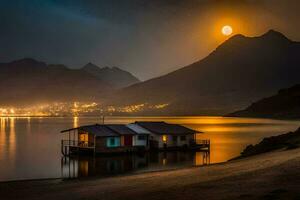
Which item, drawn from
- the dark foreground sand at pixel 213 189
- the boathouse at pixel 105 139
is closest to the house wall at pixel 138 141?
the boathouse at pixel 105 139

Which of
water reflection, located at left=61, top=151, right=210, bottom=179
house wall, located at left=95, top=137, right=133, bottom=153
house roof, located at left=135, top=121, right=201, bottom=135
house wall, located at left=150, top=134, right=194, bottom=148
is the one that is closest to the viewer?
water reflection, located at left=61, top=151, right=210, bottom=179

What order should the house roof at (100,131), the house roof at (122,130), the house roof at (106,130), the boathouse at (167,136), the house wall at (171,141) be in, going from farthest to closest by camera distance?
the house wall at (171,141), the boathouse at (167,136), the house roof at (122,130), the house roof at (106,130), the house roof at (100,131)

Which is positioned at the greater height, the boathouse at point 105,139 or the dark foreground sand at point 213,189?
the boathouse at point 105,139

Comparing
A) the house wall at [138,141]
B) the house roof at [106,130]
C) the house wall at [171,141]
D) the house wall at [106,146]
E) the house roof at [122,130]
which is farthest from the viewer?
the house wall at [171,141]

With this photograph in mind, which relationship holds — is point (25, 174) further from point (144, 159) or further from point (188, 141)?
point (188, 141)

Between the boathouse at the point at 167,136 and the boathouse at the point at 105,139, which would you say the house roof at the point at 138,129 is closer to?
the boathouse at the point at 167,136

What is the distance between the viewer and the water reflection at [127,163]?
60.4m

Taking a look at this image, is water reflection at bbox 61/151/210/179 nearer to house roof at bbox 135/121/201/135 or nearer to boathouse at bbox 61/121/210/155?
boathouse at bbox 61/121/210/155

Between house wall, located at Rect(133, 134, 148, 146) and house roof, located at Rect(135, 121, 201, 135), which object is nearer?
house wall, located at Rect(133, 134, 148, 146)

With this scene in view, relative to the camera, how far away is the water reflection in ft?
198

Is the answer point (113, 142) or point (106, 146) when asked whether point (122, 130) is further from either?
point (106, 146)

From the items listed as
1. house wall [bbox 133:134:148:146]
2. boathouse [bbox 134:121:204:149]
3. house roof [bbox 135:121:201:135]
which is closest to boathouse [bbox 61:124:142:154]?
house wall [bbox 133:134:148:146]

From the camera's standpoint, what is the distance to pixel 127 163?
67.7 m

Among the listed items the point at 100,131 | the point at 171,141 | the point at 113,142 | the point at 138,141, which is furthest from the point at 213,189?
the point at 171,141
